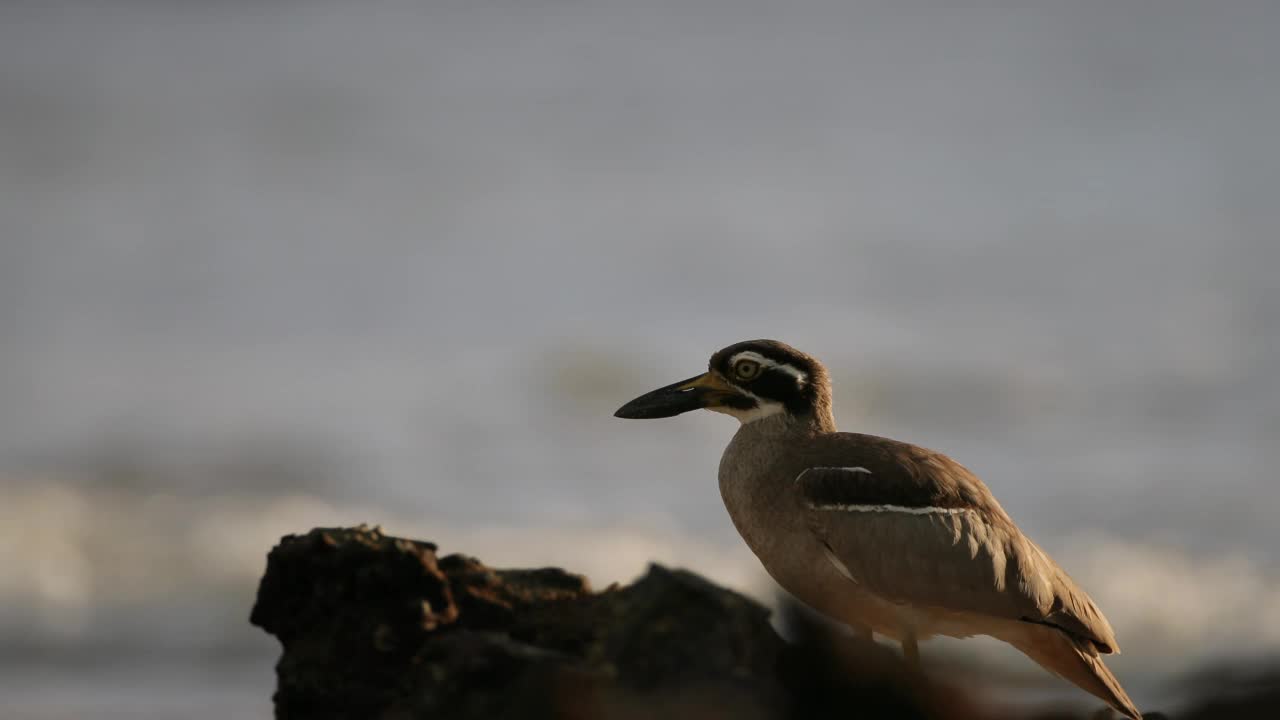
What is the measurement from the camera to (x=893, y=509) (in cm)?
1134

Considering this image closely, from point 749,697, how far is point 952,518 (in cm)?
435

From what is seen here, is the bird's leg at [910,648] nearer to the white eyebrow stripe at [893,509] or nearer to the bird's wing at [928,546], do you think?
the bird's wing at [928,546]

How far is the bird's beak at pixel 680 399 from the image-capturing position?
12.5m

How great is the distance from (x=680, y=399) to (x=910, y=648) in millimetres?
3446

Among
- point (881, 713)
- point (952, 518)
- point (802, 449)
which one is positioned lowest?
point (881, 713)

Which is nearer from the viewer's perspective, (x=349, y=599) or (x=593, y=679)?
(x=593, y=679)

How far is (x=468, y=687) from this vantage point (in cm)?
780

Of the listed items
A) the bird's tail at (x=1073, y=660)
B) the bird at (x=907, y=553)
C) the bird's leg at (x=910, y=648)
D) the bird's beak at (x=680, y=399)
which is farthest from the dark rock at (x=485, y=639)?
the bird's tail at (x=1073, y=660)

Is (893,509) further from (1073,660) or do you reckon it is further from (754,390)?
(1073,660)

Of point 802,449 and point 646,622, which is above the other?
point 802,449

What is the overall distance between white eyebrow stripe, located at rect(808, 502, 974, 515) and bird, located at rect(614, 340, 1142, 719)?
11mm

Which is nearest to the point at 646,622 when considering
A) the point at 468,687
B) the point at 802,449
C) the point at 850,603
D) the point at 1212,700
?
the point at 468,687

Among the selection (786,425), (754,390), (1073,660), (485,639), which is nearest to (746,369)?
(754,390)

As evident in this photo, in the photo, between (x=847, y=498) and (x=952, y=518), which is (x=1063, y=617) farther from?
(x=847, y=498)
